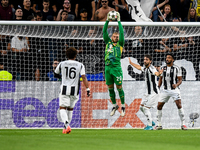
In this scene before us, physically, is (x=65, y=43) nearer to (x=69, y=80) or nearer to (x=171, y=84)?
(x=171, y=84)

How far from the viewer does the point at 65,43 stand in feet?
46.7

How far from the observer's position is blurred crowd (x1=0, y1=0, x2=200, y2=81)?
44.9ft

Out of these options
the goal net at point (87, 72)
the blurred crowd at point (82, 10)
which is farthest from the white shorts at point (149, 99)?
the blurred crowd at point (82, 10)

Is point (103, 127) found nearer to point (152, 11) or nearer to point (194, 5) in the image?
point (152, 11)

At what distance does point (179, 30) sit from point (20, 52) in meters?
5.45

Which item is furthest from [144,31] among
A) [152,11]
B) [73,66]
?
[73,66]

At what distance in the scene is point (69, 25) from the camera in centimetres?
1258

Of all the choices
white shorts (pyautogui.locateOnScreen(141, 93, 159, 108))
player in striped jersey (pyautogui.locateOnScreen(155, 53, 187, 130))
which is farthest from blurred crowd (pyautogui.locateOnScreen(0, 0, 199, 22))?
white shorts (pyautogui.locateOnScreen(141, 93, 159, 108))

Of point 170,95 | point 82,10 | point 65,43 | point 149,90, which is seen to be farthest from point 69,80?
point 82,10

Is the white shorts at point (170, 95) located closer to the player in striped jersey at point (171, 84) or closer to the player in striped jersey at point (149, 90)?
the player in striped jersey at point (171, 84)

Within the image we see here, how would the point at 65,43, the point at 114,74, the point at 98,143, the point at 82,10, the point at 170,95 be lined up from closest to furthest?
the point at 98,143, the point at 114,74, the point at 170,95, the point at 65,43, the point at 82,10

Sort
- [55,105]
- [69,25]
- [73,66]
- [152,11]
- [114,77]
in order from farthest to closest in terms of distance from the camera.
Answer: [152,11]
[55,105]
[69,25]
[114,77]
[73,66]

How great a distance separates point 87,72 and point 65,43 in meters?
1.33

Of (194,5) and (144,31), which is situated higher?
(194,5)
